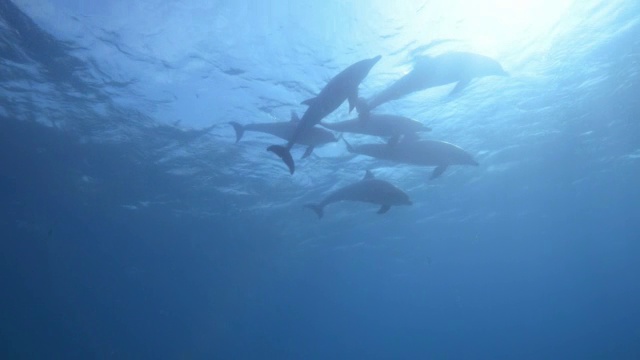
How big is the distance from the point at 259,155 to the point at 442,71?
1350 centimetres

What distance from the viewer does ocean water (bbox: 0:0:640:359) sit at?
38.2ft

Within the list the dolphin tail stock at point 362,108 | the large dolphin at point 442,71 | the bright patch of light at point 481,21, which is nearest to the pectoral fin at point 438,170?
the large dolphin at point 442,71

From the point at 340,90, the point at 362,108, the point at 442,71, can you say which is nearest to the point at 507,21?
the point at 442,71

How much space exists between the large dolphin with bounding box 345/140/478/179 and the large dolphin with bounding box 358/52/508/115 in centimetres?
88

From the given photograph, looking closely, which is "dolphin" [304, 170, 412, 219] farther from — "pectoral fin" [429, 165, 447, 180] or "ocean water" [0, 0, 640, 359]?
"ocean water" [0, 0, 640, 359]

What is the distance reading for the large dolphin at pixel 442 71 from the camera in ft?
21.7

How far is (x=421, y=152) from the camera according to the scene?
293 inches

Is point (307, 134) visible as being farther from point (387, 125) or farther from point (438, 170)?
point (438, 170)

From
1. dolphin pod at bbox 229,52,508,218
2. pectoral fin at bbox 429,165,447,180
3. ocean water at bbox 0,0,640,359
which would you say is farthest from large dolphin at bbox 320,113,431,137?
ocean water at bbox 0,0,640,359

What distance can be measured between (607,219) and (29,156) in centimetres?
5481

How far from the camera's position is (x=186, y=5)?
34.1 ft

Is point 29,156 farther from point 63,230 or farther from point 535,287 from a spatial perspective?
point 535,287

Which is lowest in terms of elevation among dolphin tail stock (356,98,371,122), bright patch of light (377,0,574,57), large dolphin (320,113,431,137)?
dolphin tail stock (356,98,371,122)

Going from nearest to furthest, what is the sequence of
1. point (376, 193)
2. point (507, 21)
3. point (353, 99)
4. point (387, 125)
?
point (353, 99) < point (387, 125) < point (376, 193) < point (507, 21)
